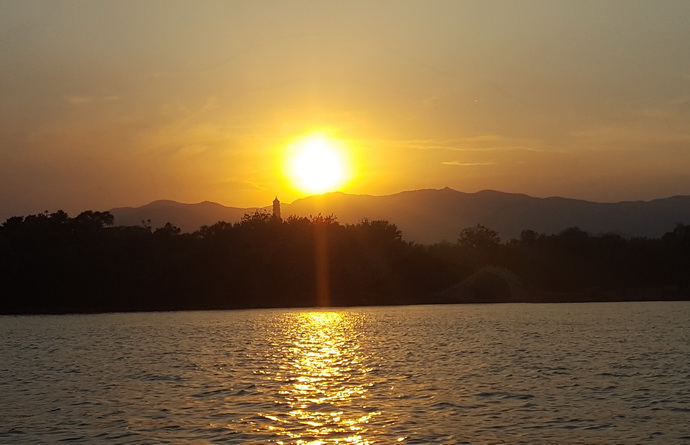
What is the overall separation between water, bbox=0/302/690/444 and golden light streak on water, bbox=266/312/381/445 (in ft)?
0.29

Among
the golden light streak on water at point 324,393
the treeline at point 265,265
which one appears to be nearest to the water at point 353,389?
the golden light streak on water at point 324,393

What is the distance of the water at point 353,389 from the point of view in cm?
2603

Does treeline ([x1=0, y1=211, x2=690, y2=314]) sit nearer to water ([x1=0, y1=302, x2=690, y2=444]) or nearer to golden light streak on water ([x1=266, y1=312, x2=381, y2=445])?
water ([x1=0, y1=302, x2=690, y2=444])

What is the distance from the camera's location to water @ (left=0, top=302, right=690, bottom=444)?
26.0 metres

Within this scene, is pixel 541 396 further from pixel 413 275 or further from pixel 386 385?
pixel 413 275

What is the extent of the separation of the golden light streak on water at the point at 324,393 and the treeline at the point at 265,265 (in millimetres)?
69611

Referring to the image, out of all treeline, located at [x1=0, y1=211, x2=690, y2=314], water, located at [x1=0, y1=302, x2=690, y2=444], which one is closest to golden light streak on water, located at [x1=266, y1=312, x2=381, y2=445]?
water, located at [x1=0, y1=302, x2=690, y2=444]

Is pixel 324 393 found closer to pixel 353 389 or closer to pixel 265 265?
pixel 353 389

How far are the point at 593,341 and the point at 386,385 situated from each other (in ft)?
90.9

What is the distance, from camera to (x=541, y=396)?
32594mm

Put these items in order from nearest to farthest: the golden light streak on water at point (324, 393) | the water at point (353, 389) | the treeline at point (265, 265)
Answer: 1. the golden light streak on water at point (324, 393)
2. the water at point (353, 389)
3. the treeline at point (265, 265)

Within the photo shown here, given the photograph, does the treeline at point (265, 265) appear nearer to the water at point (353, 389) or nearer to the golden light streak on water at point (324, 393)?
the water at point (353, 389)

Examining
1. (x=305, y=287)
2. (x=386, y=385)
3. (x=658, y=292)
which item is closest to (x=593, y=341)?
(x=386, y=385)

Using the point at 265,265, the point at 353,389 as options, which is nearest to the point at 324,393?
the point at 353,389
